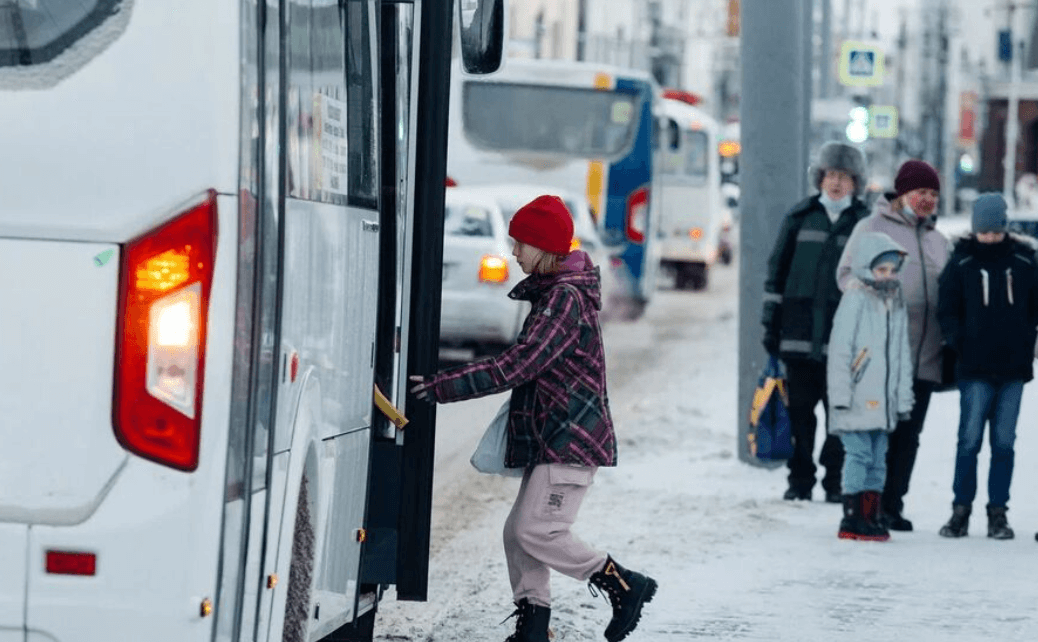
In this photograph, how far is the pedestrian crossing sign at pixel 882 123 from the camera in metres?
30.0

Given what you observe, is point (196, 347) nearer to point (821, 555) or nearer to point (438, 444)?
point (821, 555)

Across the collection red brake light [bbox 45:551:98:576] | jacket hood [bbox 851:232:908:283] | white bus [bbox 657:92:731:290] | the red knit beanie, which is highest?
the red knit beanie

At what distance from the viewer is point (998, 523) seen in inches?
403

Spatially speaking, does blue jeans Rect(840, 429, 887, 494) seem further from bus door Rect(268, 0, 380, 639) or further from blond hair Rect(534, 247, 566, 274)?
bus door Rect(268, 0, 380, 639)

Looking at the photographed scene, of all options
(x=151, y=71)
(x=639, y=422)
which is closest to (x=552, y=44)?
(x=639, y=422)

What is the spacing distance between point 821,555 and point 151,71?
5829mm

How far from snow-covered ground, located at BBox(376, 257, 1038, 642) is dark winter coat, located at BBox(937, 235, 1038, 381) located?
2.68 ft

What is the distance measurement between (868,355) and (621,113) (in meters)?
17.9

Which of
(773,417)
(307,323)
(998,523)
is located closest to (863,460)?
(998,523)

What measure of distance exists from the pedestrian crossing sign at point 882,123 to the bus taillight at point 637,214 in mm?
3814

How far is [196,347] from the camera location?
4293 millimetres

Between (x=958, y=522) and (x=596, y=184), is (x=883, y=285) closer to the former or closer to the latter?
(x=958, y=522)

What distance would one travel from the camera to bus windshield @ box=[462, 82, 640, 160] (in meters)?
27.2

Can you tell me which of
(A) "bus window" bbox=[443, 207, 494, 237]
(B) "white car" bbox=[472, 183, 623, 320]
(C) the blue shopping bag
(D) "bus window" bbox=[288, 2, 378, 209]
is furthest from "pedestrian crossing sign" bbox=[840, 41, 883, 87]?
(D) "bus window" bbox=[288, 2, 378, 209]
